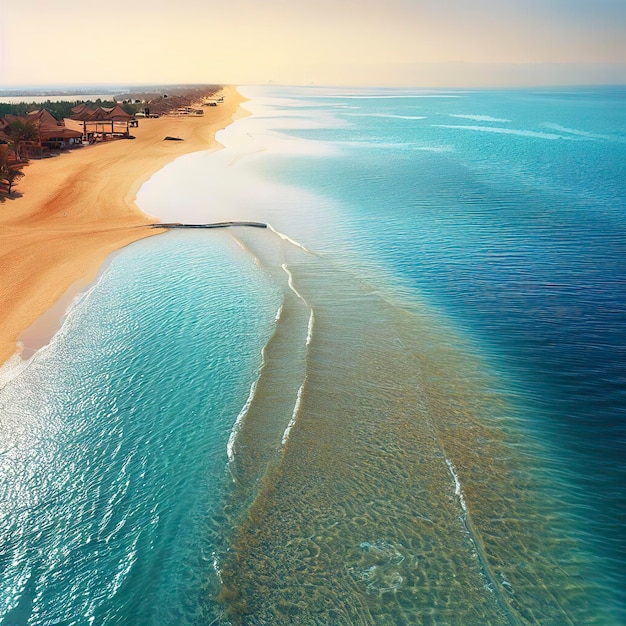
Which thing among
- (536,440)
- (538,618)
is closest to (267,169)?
(536,440)

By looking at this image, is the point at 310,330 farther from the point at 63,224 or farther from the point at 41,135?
the point at 41,135

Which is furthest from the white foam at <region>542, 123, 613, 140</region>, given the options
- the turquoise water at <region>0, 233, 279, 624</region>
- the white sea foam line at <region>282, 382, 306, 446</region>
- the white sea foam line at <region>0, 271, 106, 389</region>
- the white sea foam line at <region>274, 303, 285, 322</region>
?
the white sea foam line at <region>0, 271, 106, 389</region>

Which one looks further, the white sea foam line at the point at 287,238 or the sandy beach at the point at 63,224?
the white sea foam line at the point at 287,238

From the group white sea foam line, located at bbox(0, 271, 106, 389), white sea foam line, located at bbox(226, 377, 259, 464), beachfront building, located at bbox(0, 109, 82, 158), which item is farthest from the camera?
beachfront building, located at bbox(0, 109, 82, 158)

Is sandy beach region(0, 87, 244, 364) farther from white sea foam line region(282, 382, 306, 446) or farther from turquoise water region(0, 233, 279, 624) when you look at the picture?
white sea foam line region(282, 382, 306, 446)

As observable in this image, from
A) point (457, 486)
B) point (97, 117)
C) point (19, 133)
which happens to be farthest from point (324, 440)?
point (97, 117)

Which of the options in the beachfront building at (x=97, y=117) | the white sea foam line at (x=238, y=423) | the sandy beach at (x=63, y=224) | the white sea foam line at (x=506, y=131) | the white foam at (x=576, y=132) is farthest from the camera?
the white foam at (x=576, y=132)

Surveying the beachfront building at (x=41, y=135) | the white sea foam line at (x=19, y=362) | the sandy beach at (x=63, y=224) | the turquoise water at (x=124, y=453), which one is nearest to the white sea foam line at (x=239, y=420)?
the turquoise water at (x=124, y=453)

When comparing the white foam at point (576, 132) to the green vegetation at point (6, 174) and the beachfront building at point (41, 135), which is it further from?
the green vegetation at point (6, 174)
